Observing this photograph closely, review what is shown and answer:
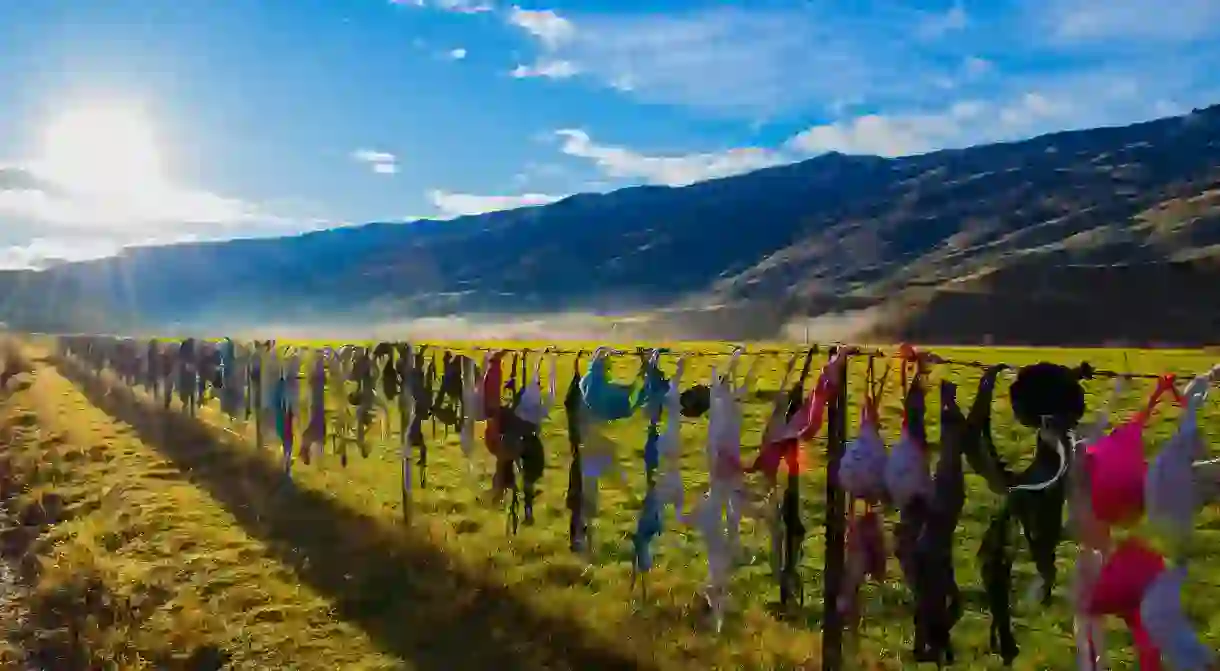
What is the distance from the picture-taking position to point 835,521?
6.48 meters

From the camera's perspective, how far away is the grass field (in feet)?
27.9

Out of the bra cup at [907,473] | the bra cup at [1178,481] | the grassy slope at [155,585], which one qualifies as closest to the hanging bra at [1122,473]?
the bra cup at [1178,481]

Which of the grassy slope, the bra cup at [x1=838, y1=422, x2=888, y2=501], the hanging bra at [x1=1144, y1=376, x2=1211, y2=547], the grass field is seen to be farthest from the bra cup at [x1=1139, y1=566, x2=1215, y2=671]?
the grassy slope

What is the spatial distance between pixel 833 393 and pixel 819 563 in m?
5.74

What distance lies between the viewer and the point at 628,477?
53.2 feet

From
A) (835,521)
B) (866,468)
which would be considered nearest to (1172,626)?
(866,468)

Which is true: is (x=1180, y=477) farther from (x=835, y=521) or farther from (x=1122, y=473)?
(x=835, y=521)

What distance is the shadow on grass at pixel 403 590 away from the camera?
8.46 metres

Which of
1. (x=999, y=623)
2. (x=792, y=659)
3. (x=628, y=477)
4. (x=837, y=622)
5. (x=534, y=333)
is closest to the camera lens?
(x=999, y=623)

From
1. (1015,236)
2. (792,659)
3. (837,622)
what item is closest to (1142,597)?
(837,622)

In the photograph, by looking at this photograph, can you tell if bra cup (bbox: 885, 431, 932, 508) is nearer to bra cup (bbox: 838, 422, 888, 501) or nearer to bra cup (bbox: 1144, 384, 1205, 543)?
bra cup (bbox: 838, 422, 888, 501)

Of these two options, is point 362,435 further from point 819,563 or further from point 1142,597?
point 1142,597

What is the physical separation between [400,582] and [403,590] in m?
0.27

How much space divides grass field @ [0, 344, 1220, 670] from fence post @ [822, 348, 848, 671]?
3.77 feet
